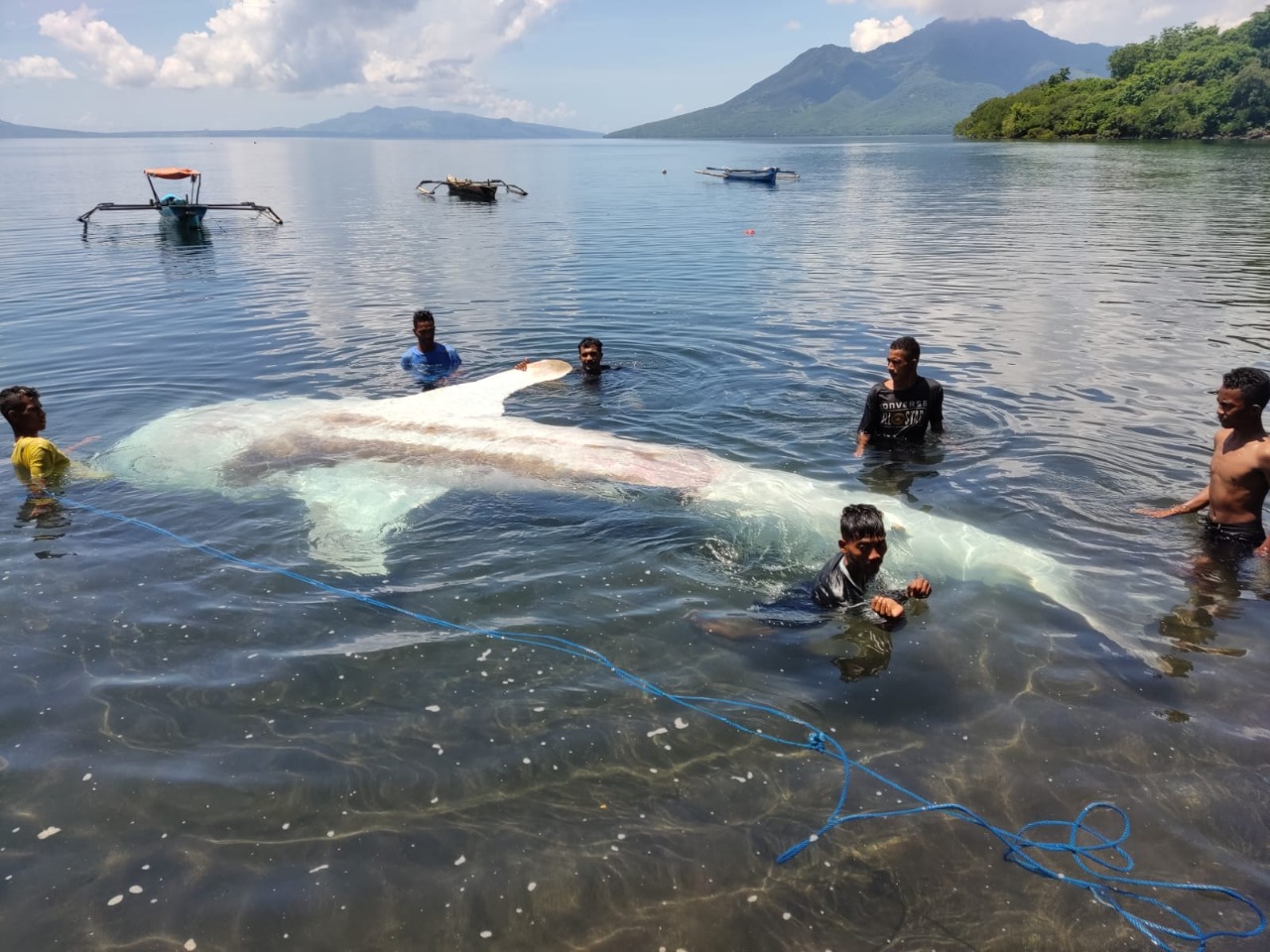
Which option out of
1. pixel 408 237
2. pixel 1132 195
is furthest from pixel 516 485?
Result: pixel 1132 195

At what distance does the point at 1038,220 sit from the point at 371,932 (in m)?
39.2

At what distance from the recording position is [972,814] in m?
5.00

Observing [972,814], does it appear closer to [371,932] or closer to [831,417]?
[371,932]

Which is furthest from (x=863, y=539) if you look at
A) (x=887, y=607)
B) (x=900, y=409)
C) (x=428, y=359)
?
(x=428, y=359)

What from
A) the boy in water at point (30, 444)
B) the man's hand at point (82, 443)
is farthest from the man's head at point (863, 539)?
the man's hand at point (82, 443)

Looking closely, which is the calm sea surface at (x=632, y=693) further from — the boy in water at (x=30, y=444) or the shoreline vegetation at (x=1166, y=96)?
the shoreline vegetation at (x=1166, y=96)

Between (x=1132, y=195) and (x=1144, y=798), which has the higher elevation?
(x=1132, y=195)

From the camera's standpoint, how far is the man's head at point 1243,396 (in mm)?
7531

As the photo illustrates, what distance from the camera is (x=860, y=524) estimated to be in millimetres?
6484

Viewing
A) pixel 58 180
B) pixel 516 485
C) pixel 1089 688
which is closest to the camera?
pixel 1089 688

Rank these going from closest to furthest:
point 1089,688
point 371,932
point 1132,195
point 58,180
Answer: point 371,932
point 1089,688
point 1132,195
point 58,180

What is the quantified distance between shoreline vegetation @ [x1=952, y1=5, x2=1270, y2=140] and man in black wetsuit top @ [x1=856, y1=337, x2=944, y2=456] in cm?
12357

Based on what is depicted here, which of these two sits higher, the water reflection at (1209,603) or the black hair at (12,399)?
A: the black hair at (12,399)

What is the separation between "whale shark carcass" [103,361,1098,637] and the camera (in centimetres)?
813
